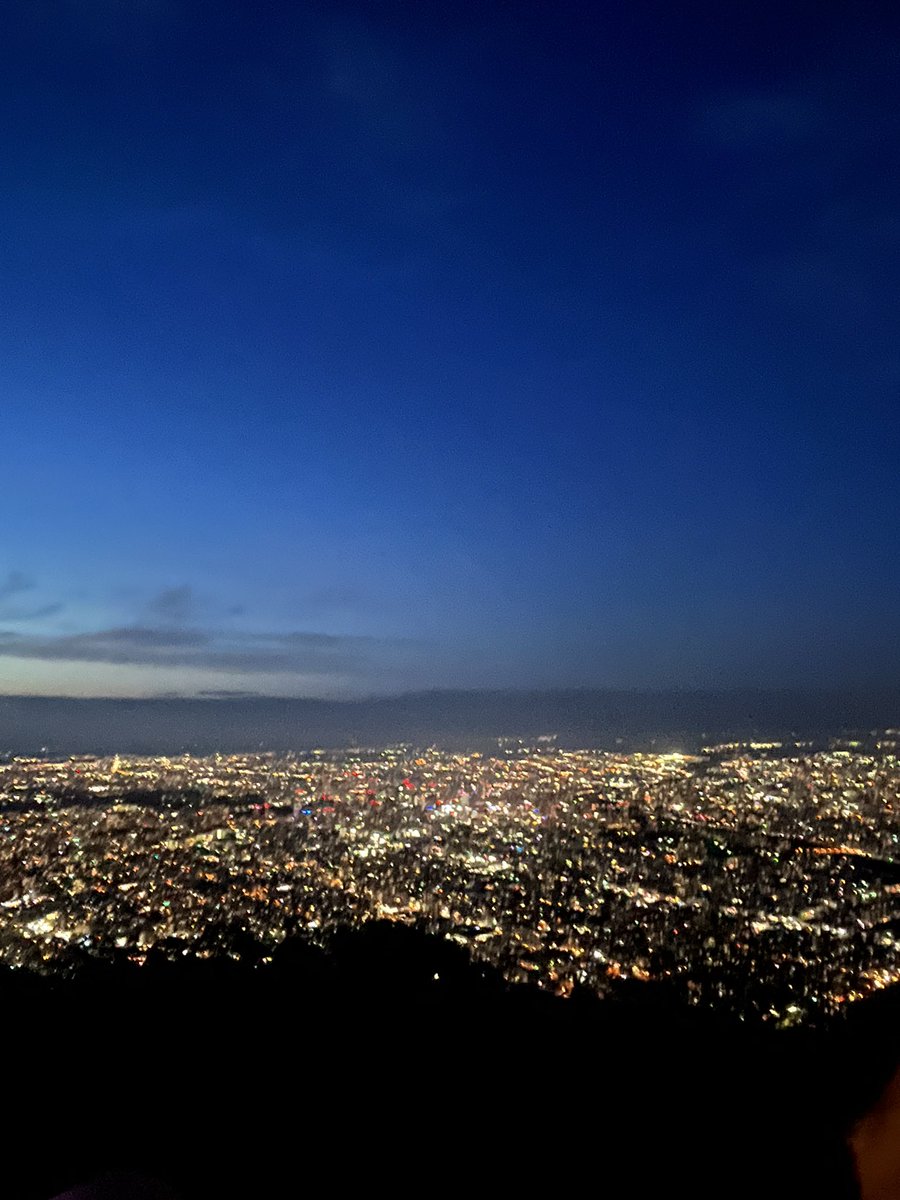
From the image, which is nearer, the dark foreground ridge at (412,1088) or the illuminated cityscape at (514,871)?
the dark foreground ridge at (412,1088)

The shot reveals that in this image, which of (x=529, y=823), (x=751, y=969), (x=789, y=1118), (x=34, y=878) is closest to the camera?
(x=789, y=1118)

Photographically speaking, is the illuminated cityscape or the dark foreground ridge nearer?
the dark foreground ridge

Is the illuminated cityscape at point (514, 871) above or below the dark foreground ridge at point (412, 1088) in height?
below

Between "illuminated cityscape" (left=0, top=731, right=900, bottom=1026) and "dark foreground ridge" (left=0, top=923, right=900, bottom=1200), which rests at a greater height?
"dark foreground ridge" (left=0, top=923, right=900, bottom=1200)

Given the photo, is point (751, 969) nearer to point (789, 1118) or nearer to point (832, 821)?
point (789, 1118)

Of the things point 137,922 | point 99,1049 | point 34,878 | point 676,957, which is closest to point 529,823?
point 676,957
